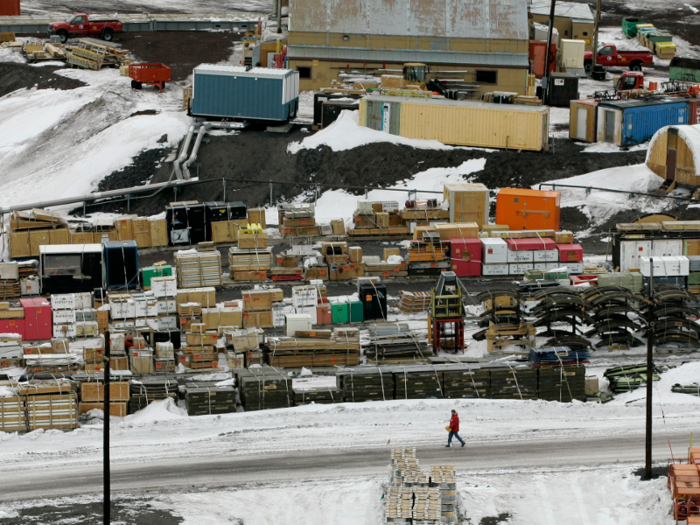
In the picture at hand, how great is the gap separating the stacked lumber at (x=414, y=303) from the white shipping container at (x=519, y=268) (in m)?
4.41

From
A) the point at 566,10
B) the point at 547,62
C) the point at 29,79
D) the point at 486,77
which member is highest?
the point at 566,10

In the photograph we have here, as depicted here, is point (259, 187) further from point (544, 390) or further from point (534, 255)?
point (544, 390)

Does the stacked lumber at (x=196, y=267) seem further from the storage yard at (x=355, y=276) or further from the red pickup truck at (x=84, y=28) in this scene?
the red pickup truck at (x=84, y=28)

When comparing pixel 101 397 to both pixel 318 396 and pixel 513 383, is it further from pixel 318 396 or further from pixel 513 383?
pixel 513 383

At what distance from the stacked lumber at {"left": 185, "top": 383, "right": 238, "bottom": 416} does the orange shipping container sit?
65.4ft

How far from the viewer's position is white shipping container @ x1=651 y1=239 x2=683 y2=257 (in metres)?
46.3

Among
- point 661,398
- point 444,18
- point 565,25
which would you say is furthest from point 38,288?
point 565,25

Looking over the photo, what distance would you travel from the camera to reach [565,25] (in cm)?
8444

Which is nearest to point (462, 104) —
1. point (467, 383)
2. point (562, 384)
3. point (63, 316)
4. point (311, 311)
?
point (311, 311)

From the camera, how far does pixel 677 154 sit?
54844mm

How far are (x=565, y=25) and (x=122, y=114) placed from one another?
31621 millimetres

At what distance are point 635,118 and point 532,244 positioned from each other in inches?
650

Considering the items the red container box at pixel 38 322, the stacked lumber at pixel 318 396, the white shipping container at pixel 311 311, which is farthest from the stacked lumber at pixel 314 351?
the red container box at pixel 38 322

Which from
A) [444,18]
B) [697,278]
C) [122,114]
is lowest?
[697,278]
